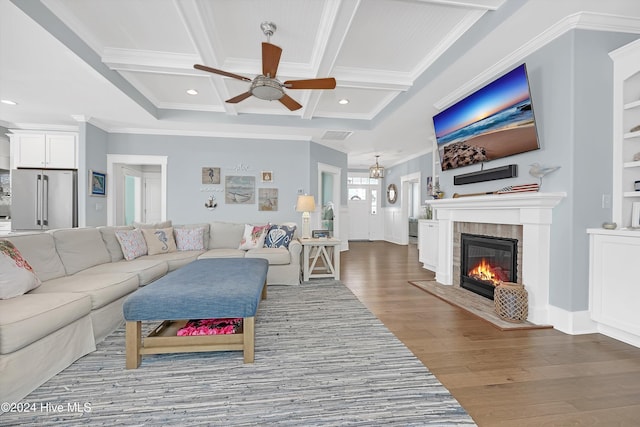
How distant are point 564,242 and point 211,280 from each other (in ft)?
9.76

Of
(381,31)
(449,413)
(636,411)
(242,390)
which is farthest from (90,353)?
(381,31)

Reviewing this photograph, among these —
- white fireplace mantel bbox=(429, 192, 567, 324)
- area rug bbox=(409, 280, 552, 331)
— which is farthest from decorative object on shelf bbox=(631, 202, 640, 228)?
area rug bbox=(409, 280, 552, 331)

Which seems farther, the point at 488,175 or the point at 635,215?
the point at 488,175

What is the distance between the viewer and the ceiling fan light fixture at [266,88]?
2.64m

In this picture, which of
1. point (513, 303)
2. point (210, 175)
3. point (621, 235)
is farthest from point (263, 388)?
point (210, 175)

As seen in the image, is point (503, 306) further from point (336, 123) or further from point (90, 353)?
point (336, 123)

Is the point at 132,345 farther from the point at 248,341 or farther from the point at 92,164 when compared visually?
the point at 92,164

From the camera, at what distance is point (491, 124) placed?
3.05 m

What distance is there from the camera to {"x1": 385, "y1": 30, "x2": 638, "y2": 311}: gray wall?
2383 mm

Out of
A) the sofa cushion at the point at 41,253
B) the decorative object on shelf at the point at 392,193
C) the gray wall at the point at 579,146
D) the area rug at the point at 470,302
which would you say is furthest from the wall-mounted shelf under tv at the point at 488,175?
the decorative object on shelf at the point at 392,193

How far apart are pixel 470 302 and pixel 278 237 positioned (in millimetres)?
2710

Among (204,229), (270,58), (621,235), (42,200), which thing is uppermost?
(270,58)

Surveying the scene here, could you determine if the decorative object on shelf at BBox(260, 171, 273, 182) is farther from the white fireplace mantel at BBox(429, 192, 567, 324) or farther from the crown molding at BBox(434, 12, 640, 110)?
the crown molding at BBox(434, 12, 640, 110)

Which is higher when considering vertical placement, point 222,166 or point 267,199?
point 222,166
